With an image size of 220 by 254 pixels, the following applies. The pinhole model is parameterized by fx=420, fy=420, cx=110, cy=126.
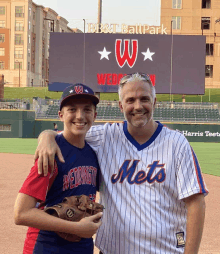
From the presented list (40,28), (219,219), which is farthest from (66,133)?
(40,28)

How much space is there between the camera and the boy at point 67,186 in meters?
2.17

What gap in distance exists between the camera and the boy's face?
2.52 m

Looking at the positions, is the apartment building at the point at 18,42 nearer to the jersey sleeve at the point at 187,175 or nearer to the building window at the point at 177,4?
the building window at the point at 177,4

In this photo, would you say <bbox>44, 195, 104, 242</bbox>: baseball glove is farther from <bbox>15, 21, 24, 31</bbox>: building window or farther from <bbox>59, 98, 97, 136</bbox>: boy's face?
<bbox>15, 21, 24, 31</bbox>: building window

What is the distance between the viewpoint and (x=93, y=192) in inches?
99.0

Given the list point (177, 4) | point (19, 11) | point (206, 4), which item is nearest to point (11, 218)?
point (177, 4)

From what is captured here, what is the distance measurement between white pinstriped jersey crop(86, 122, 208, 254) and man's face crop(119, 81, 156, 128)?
13cm

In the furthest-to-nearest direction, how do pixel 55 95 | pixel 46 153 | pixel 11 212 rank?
pixel 55 95 < pixel 11 212 < pixel 46 153

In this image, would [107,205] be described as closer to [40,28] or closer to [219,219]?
[219,219]

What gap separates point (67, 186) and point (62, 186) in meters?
0.03

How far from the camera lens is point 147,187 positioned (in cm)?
236

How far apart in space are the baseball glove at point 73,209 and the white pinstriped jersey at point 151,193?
0.19 metres

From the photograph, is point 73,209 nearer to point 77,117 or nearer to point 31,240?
point 31,240

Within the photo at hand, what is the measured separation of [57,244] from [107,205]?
37cm
